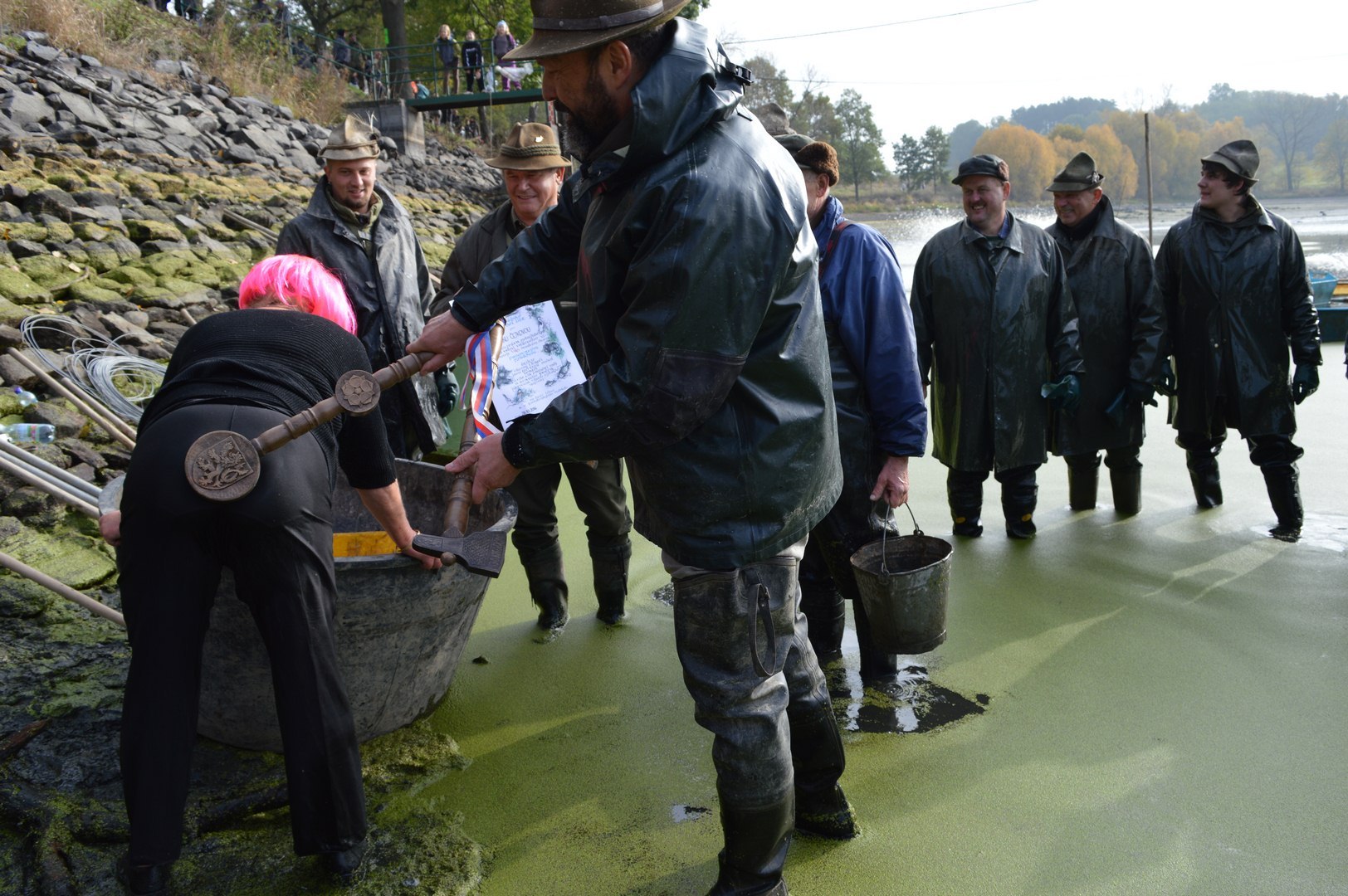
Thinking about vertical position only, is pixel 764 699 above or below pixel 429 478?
below

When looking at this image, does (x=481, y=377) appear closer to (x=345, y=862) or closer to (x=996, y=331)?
(x=345, y=862)

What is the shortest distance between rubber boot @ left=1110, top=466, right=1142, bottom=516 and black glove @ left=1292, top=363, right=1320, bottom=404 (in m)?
0.86

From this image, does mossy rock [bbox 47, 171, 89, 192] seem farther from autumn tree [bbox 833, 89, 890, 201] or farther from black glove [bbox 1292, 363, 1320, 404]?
autumn tree [bbox 833, 89, 890, 201]

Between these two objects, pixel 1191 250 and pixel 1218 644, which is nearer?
pixel 1218 644

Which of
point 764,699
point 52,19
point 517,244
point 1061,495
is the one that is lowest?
point 1061,495

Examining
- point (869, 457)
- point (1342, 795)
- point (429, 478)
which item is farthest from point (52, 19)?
point (1342, 795)

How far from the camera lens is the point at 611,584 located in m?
4.42

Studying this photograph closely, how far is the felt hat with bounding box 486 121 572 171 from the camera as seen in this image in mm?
4273

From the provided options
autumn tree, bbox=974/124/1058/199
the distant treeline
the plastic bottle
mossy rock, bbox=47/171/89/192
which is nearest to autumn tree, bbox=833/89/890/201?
the distant treeline

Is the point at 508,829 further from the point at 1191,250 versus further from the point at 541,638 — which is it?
the point at 1191,250

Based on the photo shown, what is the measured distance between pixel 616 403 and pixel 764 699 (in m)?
0.78

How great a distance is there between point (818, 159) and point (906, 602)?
1.52m

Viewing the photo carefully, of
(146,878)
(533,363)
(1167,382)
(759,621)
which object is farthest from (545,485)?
(1167,382)

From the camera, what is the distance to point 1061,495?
6.41m
